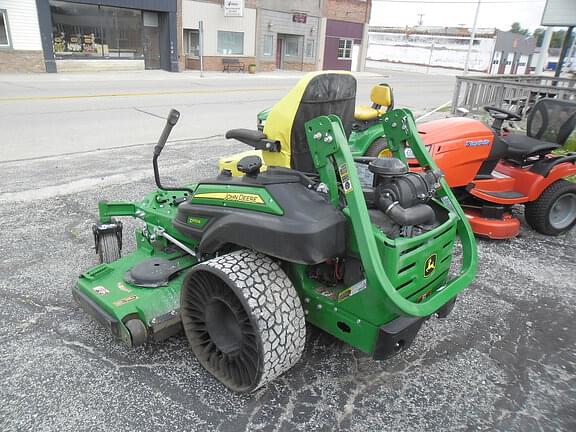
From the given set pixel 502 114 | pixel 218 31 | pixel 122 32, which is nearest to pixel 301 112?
pixel 502 114

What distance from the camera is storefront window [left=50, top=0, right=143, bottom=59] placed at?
21.2 metres

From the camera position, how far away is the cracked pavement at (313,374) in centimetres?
233

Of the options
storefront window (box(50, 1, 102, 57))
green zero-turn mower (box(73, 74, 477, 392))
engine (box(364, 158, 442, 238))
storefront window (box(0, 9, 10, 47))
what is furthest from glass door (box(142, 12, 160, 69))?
engine (box(364, 158, 442, 238))

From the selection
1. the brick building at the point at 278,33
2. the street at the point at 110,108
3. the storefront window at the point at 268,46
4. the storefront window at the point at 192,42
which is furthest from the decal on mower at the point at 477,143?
the storefront window at the point at 268,46

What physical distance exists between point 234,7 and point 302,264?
84.1 ft

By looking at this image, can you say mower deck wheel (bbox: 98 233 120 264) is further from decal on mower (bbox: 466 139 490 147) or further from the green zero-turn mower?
decal on mower (bbox: 466 139 490 147)

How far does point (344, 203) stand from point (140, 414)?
143 centimetres

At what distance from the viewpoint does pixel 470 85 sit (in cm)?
1157

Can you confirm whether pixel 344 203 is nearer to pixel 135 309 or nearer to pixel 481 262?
pixel 135 309

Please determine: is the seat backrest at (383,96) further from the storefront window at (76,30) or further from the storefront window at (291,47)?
the storefront window at (291,47)

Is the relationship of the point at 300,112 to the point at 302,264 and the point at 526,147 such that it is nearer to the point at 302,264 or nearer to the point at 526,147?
the point at 302,264

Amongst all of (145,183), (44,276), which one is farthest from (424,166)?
(145,183)

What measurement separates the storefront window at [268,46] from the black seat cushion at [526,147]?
26360mm

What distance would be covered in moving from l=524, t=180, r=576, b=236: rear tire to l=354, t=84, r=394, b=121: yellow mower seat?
87.9 inches
